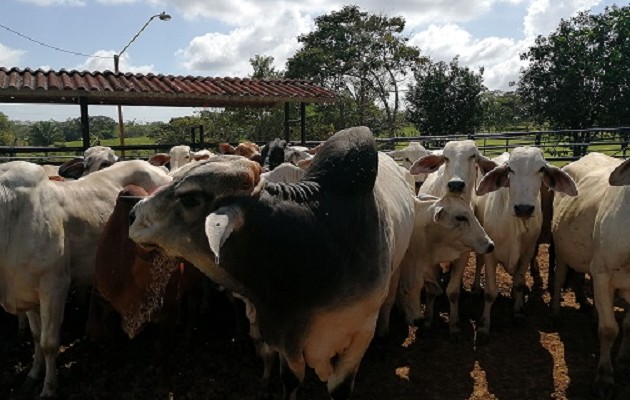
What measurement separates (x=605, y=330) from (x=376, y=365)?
1.77 metres

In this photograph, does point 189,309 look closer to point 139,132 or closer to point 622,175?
point 622,175

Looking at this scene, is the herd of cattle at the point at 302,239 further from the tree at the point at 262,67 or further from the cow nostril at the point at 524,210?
the tree at the point at 262,67

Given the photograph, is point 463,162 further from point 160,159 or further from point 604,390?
point 160,159

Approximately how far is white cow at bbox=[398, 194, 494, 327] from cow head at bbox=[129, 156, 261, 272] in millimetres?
2911

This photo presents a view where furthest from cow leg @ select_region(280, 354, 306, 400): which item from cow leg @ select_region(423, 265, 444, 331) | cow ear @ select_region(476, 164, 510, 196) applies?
cow ear @ select_region(476, 164, 510, 196)

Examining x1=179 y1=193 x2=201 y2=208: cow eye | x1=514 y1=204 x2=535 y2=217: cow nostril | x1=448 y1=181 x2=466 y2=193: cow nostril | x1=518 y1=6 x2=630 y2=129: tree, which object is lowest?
x1=514 y1=204 x2=535 y2=217: cow nostril

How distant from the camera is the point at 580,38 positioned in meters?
21.8

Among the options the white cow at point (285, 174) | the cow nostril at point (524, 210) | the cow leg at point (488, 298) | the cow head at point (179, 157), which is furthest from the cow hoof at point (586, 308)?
the cow head at point (179, 157)

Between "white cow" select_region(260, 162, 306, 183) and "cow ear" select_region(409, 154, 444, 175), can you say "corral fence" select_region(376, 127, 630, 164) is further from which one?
"white cow" select_region(260, 162, 306, 183)

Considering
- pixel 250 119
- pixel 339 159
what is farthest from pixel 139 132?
pixel 339 159

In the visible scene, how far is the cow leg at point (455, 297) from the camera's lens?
511 cm

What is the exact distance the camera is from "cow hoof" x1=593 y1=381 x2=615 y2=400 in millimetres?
3920

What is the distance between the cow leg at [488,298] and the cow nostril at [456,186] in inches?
30.5

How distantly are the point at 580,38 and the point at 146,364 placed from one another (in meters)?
22.6
